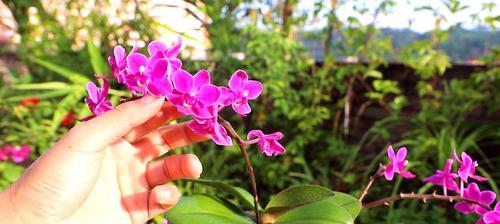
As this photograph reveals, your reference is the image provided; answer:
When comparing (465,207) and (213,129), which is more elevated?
(213,129)

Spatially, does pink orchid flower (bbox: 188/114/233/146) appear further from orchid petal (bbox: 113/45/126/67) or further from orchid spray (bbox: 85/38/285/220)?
orchid petal (bbox: 113/45/126/67)

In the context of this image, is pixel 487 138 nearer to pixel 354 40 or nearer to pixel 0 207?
pixel 354 40

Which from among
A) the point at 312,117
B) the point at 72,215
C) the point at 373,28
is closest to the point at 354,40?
the point at 373,28

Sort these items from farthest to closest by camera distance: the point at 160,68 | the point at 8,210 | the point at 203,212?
the point at 203,212, the point at 8,210, the point at 160,68

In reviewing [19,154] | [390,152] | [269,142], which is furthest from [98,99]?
[19,154]

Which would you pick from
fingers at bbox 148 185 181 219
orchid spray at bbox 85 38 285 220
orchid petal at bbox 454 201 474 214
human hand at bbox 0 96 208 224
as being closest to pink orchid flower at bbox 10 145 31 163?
human hand at bbox 0 96 208 224

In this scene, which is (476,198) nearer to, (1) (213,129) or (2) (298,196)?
(2) (298,196)
